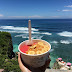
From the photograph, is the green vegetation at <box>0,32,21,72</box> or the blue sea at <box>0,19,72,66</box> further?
the blue sea at <box>0,19,72,66</box>

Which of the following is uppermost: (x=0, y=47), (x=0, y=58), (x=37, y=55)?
(x=37, y=55)

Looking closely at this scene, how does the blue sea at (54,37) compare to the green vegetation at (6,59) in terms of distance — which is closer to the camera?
the green vegetation at (6,59)

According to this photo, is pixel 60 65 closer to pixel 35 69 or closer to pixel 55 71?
pixel 55 71

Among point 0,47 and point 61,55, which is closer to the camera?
point 0,47

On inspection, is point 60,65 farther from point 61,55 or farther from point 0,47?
point 0,47

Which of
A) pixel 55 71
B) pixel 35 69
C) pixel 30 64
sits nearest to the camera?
pixel 30 64

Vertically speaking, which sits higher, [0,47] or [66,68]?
[0,47]

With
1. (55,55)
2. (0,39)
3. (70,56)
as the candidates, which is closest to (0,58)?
(0,39)

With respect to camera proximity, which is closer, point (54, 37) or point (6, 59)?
point (6, 59)

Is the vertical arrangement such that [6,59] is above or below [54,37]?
above

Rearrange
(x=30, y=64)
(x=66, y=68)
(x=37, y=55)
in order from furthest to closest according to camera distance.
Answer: (x=66, y=68) < (x=30, y=64) < (x=37, y=55)

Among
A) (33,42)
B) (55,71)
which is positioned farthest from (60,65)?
(33,42)
